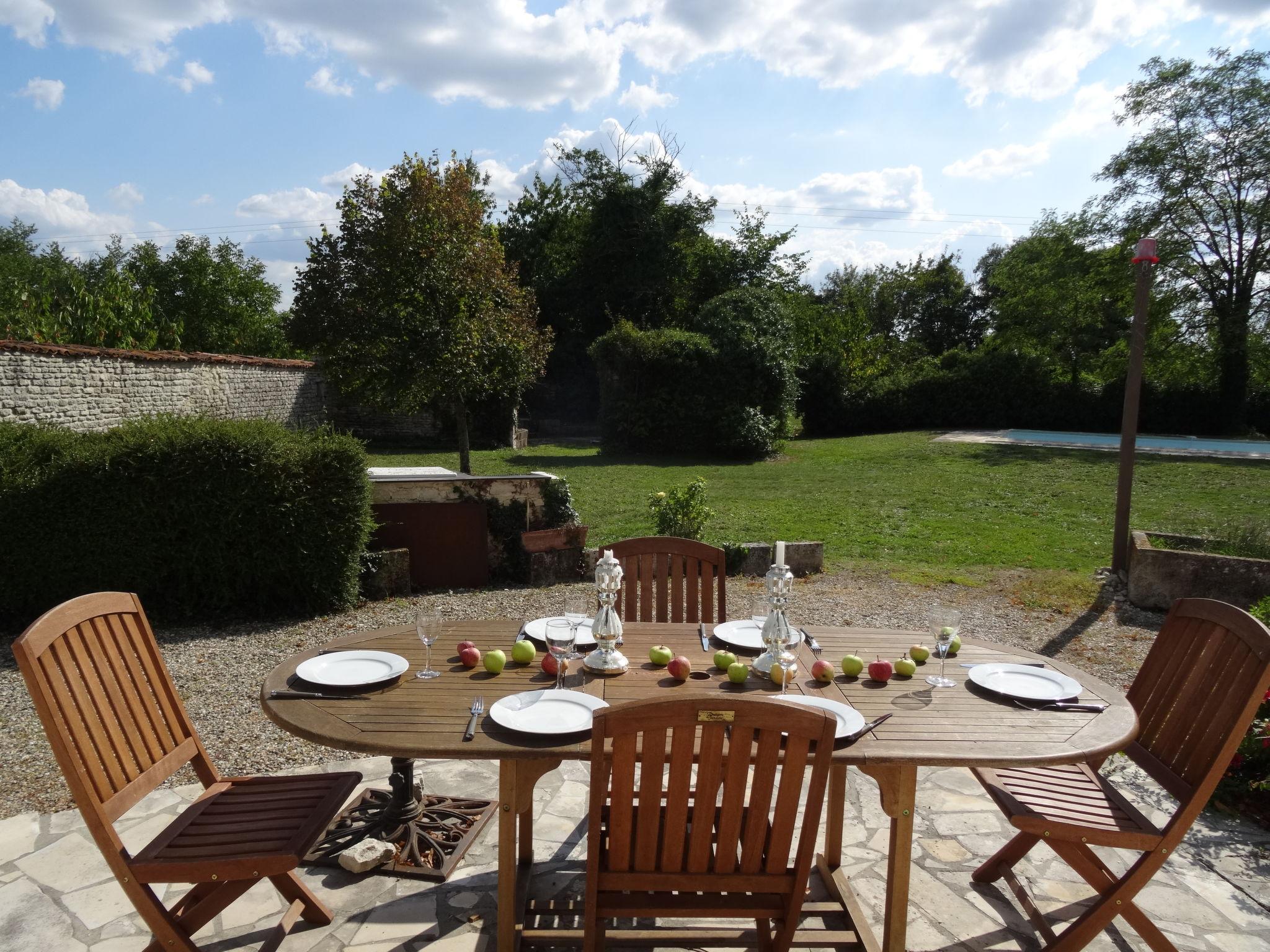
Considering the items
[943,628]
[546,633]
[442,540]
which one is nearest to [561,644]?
[546,633]

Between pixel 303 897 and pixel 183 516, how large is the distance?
142 inches

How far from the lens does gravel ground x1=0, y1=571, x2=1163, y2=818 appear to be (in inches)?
143

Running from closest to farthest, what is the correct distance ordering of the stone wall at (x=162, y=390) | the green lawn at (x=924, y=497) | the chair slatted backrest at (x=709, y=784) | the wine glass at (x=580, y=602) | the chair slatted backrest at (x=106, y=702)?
the chair slatted backrest at (x=709, y=784), the chair slatted backrest at (x=106, y=702), the wine glass at (x=580, y=602), the green lawn at (x=924, y=497), the stone wall at (x=162, y=390)

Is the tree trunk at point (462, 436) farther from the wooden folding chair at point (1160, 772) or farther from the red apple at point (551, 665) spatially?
the wooden folding chair at point (1160, 772)

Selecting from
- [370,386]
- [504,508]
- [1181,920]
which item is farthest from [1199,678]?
[370,386]

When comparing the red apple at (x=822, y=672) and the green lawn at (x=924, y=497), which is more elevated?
the red apple at (x=822, y=672)

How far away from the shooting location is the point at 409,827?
2922mm

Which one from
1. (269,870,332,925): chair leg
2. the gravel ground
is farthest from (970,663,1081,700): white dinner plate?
(269,870,332,925): chair leg

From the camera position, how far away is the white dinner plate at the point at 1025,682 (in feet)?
7.85

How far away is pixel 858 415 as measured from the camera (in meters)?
20.3

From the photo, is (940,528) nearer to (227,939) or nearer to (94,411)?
(227,939)

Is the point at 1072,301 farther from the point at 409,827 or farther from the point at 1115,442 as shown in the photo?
the point at 409,827

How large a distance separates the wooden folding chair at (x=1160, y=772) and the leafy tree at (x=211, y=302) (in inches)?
1174

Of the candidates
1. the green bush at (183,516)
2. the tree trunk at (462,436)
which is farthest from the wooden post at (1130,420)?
the tree trunk at (462,436)
